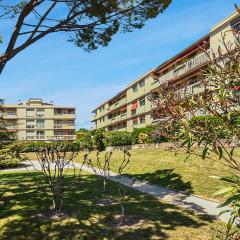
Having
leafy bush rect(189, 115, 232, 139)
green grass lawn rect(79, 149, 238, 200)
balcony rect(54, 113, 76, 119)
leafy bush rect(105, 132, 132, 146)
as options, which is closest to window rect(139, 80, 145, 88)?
leafy bush rect(105, 132, 132, 146)

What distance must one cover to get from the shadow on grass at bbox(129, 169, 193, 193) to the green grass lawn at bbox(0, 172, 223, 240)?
244cm

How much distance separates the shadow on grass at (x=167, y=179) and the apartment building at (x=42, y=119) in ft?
268

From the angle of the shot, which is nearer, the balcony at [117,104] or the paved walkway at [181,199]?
the paved walkway at [181,199]

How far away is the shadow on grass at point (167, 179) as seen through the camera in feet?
46.8

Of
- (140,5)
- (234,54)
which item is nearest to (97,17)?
(140,5)

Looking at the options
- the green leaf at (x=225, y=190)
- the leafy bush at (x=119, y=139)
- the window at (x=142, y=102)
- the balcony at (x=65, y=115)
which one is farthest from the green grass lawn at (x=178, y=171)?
the balcony at (x=65, y=115)

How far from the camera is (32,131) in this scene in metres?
100

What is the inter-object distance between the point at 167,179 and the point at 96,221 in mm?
7433

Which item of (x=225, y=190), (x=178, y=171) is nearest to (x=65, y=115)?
(x=178, y=171)

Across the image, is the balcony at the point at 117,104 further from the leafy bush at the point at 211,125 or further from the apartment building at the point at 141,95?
the leafy bush at the point at 211,125

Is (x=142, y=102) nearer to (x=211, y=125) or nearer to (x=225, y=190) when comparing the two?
(x=211, y=125)

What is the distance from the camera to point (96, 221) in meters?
9.06

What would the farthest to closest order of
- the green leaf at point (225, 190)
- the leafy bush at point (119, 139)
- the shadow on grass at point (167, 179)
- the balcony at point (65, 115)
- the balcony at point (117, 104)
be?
the balcony at point (65, 115) < the balcony at point (117, 104) < the leafy bush at point (119, 139) < the shadow on grass at point (167, 179) < the green leaf at point (225, 190)

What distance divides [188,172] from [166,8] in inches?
257
